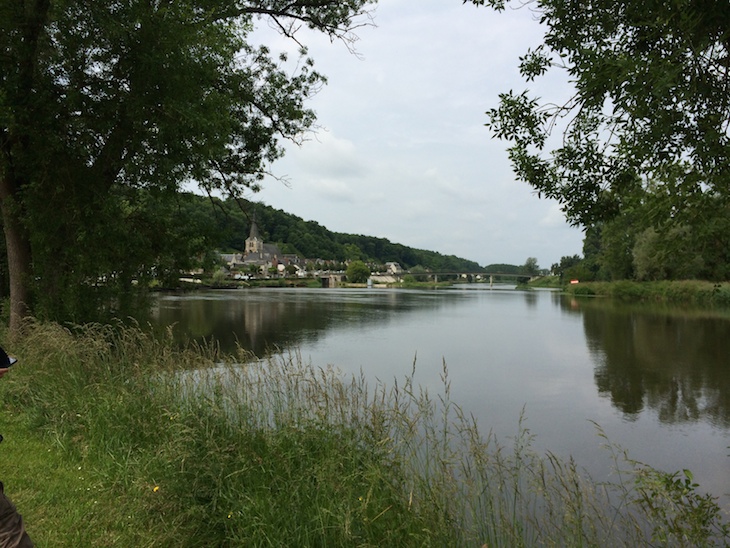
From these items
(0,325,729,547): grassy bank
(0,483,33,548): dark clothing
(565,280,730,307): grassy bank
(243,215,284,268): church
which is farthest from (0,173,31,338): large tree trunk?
(243,215,284,268): church

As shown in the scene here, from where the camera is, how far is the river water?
744 centimetres

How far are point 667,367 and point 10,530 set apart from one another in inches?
581

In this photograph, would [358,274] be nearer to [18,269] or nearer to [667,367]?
[667,367]

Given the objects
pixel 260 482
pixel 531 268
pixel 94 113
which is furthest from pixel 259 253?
pixel 260 482

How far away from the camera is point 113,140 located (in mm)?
8102

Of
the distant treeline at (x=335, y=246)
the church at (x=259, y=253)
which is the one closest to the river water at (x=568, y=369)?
the distant treeline at (x=335, y=246)

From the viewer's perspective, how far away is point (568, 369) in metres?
13.4

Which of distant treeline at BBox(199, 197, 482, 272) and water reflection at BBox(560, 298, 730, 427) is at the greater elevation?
distant treeline at BBox(199, 197, 482, 272)

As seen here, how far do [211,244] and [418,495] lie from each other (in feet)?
27.2

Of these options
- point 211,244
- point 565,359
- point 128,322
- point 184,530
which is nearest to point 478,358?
point 565,359

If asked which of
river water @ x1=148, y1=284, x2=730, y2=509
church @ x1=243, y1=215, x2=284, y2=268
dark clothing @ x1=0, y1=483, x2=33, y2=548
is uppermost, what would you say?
church @ x1=243, y1=215, x2=284, y2=268

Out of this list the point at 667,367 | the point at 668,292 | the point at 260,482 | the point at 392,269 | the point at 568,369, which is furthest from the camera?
the point at 392,269

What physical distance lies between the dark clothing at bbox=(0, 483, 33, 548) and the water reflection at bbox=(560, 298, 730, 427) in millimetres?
9177

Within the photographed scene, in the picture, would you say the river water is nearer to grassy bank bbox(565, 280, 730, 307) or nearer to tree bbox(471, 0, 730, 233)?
tree bbox(471, 0, 730, 233)
